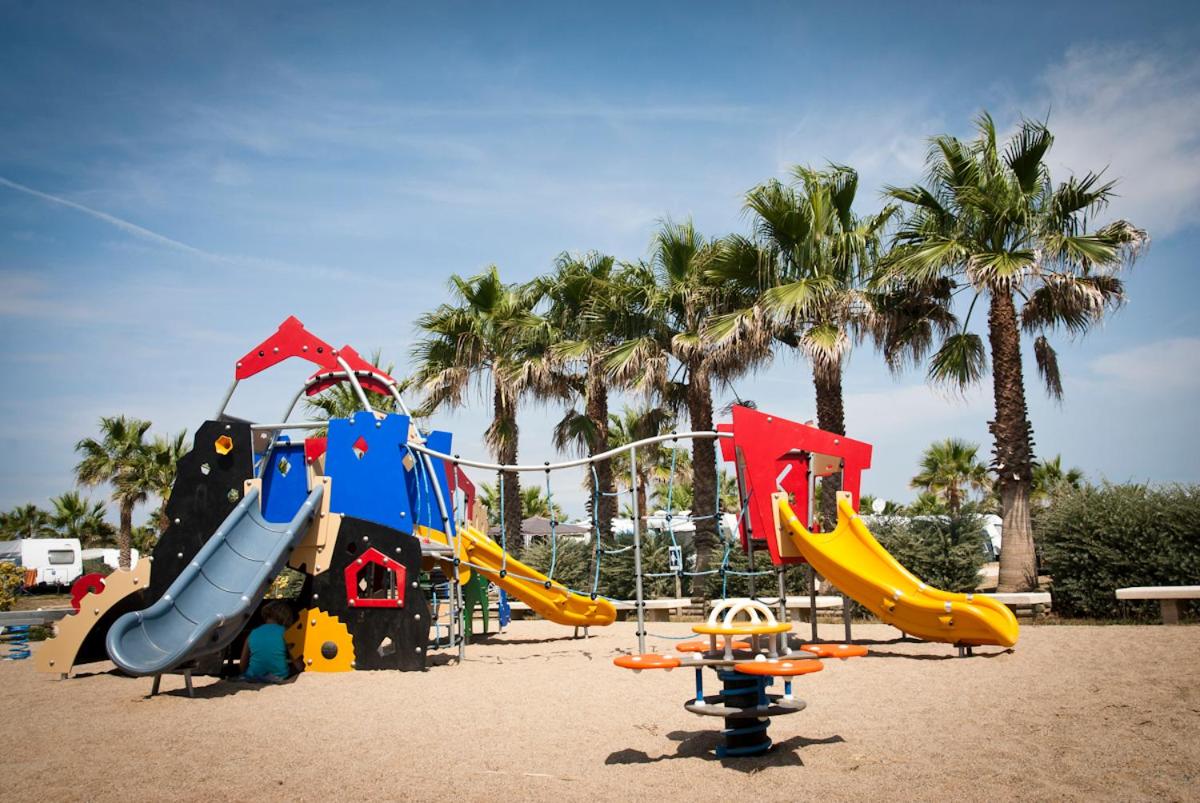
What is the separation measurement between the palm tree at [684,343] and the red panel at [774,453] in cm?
545

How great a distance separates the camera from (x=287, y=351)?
1134cm

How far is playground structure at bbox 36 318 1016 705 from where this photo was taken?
28.4 ft

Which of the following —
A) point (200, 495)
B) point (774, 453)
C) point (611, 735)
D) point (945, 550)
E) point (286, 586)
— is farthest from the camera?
point (286, 586)

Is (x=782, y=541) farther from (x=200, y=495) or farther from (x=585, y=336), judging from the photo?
(x=585, y=336)

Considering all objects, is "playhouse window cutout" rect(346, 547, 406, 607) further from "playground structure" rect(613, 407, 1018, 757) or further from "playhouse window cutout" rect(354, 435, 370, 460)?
"playground structure" rect(613, 407, 1018, 757)

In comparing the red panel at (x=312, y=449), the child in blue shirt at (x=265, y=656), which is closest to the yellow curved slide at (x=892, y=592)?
the red panel at (x=312, y=449)

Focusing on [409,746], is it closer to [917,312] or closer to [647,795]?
[647,795]

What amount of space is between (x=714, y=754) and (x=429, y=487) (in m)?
6.94

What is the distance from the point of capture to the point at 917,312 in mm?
15070

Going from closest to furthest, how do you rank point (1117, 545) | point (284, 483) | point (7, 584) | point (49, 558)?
point (284, 483)
point (1117, 545)
point (7, 584)
point (49, 558)

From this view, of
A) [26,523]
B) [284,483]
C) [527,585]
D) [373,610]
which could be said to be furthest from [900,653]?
[26,523]

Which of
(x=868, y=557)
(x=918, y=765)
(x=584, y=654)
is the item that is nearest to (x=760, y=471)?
(x=868, y=557)

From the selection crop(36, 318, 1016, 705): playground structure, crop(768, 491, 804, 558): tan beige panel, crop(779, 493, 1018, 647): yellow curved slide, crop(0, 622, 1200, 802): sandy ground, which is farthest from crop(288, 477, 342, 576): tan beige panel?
crop(779, 493, 1018, 647): yellow curved slide

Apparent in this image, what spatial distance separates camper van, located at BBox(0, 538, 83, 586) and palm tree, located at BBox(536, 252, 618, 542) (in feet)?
77.1
